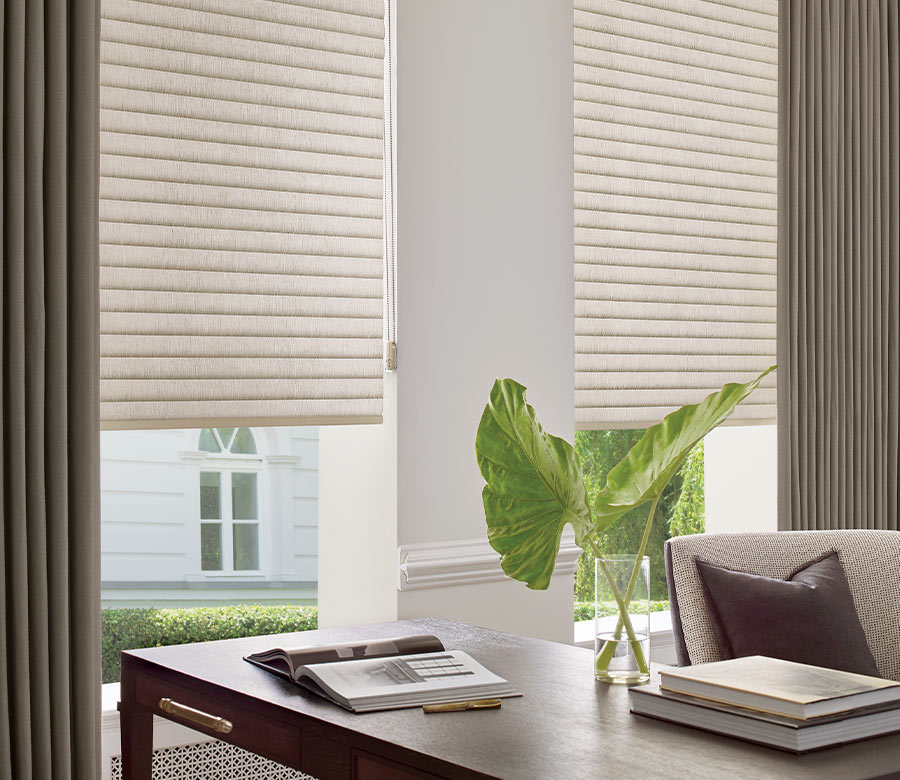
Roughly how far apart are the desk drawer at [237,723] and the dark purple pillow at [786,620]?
0.95m

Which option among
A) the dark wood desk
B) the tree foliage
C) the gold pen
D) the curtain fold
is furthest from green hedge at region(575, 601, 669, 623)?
the gold pen

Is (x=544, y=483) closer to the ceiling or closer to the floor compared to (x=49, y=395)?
closer to the floor

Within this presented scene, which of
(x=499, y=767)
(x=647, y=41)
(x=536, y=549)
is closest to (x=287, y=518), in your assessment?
(x=647, y=41)

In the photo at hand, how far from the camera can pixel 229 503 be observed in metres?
4.71

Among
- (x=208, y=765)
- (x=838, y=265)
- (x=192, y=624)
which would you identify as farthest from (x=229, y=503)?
(x=838, y=265)

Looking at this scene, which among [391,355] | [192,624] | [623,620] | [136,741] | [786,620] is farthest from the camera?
[192,624]

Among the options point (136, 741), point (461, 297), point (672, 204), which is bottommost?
point (136, 741)

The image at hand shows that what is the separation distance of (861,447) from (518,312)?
1314 millimetres

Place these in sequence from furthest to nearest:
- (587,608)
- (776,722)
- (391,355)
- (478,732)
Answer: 1. (587,608)
2. (391,355)
3. (478,732)
4. (776,722)

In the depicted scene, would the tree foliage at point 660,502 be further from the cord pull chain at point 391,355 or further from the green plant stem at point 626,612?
the green plant stem at point 626,612

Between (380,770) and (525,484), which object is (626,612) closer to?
(525,484)

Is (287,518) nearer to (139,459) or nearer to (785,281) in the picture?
(139,459)

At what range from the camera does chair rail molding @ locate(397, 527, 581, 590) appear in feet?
8.41

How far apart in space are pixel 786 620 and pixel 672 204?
4.57 ft
